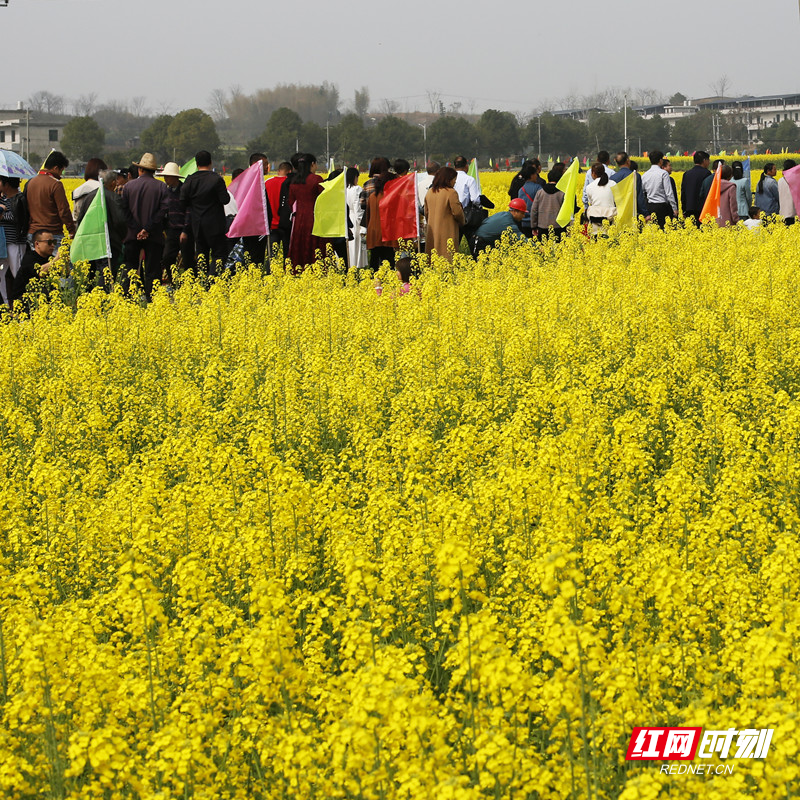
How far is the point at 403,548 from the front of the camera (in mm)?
4805

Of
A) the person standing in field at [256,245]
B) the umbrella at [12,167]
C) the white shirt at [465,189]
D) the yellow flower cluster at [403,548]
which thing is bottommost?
the yellow flower cluster at [403,548]

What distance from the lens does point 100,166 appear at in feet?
42.6

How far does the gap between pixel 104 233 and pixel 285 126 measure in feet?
231

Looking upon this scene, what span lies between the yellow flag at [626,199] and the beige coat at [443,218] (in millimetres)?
3538

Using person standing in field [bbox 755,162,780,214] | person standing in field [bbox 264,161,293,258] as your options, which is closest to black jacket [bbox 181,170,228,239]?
person standing in field [bbox 264,161,293,258]

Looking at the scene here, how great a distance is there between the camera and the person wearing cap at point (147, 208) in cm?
1288

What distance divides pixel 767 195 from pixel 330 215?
817 centimetres

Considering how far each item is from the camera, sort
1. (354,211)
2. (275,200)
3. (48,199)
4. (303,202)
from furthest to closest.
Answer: (275,200), (354,211), (303,202), (48,199)

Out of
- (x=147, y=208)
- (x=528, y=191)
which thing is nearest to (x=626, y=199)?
(x=528, y=191)

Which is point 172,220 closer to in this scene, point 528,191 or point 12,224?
point 12,224

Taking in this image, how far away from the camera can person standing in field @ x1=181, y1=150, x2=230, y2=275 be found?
1311 cm

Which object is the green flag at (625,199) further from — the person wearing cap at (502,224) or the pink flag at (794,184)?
the pink flag at (794,184)

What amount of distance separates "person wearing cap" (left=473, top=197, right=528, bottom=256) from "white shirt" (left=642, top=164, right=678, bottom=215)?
290 centimetres

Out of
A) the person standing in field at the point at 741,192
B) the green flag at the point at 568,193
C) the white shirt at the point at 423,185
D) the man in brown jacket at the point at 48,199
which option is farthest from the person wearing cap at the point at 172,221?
the person standing in field at the point at 741,192
